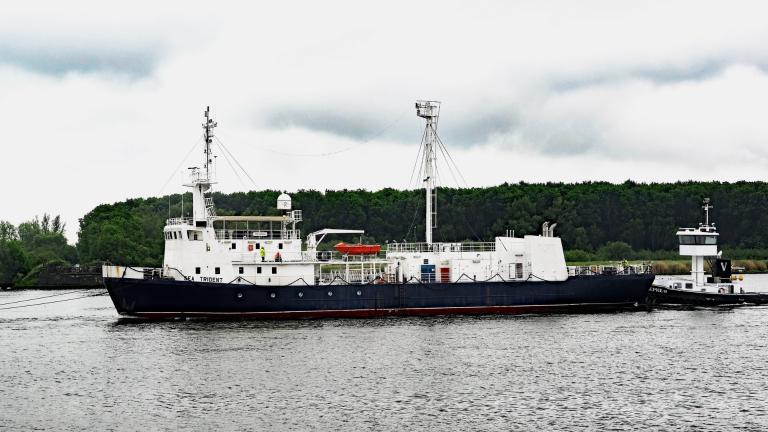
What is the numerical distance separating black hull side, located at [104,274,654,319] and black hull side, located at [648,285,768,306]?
2858mm

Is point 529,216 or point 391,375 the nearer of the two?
point 391,375

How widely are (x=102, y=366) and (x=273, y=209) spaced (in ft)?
274

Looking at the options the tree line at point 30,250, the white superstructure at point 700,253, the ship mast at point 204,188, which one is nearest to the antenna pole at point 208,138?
the ship mast at point 204,188

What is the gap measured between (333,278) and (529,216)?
6741 centimetres

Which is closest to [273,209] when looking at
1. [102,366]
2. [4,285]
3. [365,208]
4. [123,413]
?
[365,208]

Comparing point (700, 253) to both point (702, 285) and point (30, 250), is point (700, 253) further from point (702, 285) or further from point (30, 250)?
point (30, 250)

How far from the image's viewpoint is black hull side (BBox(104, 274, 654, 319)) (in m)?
48.5

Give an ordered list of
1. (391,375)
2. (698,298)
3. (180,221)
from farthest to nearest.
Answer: (698,298) → (180,221) → (391,375)

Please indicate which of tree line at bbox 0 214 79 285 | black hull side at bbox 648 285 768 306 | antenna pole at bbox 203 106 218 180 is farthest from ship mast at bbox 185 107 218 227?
tree line at bbox 0 214 79 285

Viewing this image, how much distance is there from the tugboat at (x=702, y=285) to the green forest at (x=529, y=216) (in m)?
52.3

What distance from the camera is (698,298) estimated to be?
56.4 meters

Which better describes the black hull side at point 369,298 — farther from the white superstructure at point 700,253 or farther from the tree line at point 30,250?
the tree line at point 30,250

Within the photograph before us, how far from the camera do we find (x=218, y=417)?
27.9 metres

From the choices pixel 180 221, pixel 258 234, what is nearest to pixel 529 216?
pixel 258 234
